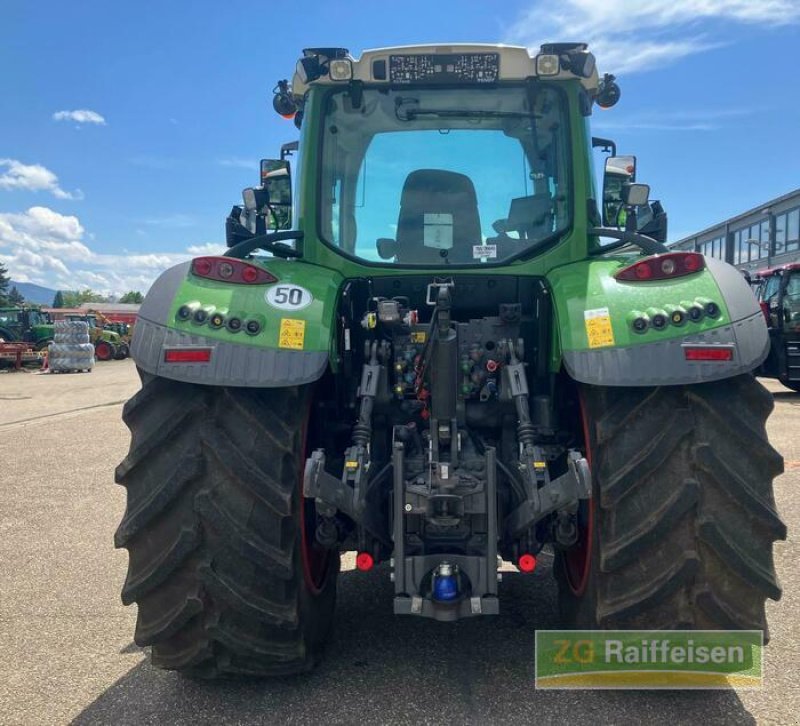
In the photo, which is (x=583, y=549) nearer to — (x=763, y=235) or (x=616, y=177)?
(x=616, y=177)

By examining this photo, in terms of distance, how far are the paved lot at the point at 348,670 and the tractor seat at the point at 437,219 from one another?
1.86m

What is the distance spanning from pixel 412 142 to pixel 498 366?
129cm

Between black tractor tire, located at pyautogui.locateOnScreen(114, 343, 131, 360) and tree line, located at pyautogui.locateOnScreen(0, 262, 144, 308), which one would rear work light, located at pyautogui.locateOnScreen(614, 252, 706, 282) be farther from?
tree line, located at pyautogui.locateOnScreen(0, 262, 144, 308)

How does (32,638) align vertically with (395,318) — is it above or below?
below

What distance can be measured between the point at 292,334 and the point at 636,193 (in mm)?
1960

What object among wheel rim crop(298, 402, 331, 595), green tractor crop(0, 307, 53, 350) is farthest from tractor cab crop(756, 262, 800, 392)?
green tractor crop(0, 307, 53, 350)

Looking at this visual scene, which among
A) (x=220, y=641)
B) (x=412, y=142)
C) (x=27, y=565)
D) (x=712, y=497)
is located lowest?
(x=27, y=565)

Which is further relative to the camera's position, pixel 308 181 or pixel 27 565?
pixel 27 565

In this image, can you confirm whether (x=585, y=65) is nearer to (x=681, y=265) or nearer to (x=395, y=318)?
(x=681, y=265)

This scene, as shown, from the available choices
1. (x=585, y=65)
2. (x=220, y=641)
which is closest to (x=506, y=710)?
(x=220, y=641)

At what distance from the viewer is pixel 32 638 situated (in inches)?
137

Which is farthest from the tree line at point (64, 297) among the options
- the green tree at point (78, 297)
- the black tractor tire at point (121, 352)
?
the black tractor tire at point (121, 352)

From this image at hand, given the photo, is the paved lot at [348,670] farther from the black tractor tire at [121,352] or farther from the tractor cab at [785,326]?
the black tractor tire at [121,352]

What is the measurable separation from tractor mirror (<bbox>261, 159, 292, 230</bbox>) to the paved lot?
2176mm
